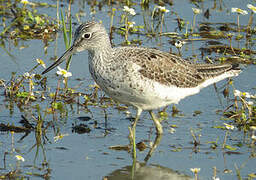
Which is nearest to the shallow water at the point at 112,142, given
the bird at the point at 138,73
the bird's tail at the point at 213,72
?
the bird at the point at 138,73

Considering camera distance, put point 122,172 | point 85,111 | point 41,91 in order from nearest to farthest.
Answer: point 122,172
point 85,111
point 41,91

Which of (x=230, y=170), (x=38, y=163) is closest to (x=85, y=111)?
(x=38, y=163)

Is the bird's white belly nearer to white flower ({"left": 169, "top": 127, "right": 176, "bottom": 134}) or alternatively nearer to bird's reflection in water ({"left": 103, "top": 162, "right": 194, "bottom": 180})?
white flower ({"left": 169, "top": 127, "right": 176, "bottom": 134})

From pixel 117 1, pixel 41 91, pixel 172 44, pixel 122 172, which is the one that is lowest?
pixel 122 172

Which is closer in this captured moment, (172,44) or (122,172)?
(122,172)

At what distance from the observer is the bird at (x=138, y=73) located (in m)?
7.82

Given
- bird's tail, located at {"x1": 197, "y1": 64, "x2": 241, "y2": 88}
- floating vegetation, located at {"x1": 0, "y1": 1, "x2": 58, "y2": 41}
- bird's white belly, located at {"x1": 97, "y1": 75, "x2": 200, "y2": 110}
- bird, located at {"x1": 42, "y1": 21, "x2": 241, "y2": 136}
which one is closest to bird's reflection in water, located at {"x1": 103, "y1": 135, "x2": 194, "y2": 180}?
bird, located at {"x1": 42, "y1": 21, "x2": 241, "y2": 136}

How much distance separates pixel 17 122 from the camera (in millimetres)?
8469

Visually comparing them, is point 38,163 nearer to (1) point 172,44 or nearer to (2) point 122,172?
(2) point 122,172

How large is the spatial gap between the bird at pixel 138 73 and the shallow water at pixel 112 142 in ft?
1.52

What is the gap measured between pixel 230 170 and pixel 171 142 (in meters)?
1.19

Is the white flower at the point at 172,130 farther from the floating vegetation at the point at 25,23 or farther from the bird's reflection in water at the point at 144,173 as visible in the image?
the floating vegetation at the point at 25,23

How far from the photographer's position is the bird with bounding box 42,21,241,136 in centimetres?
782

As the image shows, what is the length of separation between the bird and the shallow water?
1.52 feet
